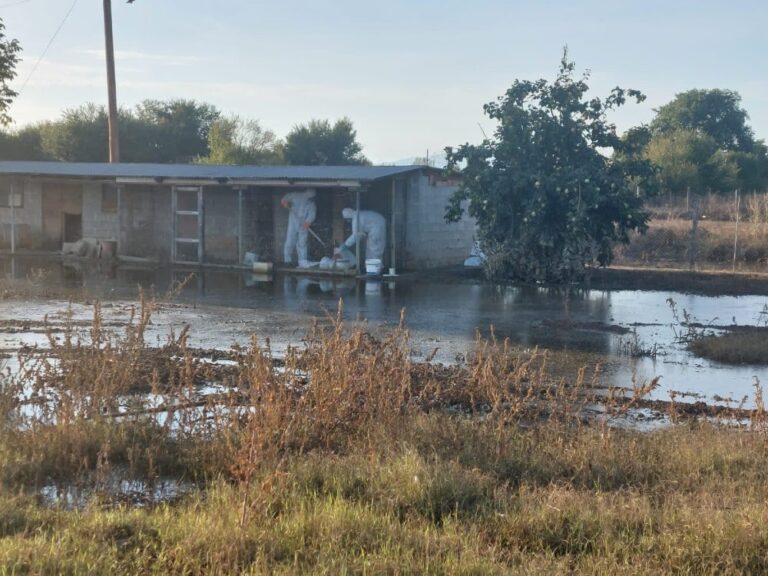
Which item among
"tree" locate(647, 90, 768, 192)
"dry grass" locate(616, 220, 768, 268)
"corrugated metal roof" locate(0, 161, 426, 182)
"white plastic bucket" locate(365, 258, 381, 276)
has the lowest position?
"white plastic bucket" locate(365, 258, 381, 276)

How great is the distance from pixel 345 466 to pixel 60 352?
10.3ft

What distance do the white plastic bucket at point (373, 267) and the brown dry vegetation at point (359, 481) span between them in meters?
16.5

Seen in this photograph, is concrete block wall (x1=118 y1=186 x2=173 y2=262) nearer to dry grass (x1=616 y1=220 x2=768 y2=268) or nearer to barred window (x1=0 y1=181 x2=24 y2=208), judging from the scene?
barred window (x1=0 y1=181 x2=24 y2=208)

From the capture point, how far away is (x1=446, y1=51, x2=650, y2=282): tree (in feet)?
81.3

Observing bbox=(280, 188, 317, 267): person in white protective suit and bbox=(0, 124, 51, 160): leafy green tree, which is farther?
bbox=(0, 124, 51, 160): leafy green tree

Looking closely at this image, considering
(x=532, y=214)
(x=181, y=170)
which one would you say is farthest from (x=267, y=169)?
(x=532, y=214)

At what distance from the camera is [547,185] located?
2472 cm

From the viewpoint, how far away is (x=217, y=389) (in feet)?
33.8

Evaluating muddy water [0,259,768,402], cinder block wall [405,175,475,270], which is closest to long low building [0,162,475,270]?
cinder block wall [405,175,475,270]

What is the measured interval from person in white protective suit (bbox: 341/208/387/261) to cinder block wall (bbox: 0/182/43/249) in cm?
1297

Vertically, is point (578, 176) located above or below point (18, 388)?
above

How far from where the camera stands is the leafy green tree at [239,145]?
5053cm

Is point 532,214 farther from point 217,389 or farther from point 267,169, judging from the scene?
point 217,389

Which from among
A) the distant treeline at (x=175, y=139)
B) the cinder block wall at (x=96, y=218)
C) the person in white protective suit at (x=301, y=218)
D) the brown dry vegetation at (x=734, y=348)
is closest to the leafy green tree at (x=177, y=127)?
the distant treeline at (x=175, y=139)
